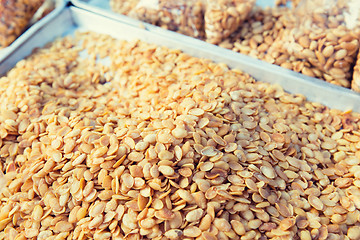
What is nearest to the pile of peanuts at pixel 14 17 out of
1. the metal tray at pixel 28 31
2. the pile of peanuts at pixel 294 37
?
the metal tray at pixel 28 31

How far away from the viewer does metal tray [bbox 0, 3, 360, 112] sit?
1371 mm

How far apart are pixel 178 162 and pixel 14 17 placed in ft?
4.03

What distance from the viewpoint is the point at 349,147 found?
1229 millimetres

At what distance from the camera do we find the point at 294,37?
4.73 ft

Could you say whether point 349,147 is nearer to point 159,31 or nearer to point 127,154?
point 127,154

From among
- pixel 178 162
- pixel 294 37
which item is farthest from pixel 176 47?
pixel 178 162

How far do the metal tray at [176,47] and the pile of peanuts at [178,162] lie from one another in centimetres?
6

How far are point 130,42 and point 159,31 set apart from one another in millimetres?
166

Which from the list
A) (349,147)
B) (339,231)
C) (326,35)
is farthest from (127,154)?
A: (326,35)

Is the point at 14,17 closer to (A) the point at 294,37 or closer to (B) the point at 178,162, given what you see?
(B) the point at 178,162

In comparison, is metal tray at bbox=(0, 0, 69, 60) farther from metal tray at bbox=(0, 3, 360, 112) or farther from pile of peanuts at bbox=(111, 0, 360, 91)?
pile of peanuts at bbox=(111, 0, 360, 91)

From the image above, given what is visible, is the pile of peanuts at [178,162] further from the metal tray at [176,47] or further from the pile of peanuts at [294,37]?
the pile of peanuts at [294,37]

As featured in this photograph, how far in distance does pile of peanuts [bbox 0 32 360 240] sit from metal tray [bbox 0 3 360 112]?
0.06 m

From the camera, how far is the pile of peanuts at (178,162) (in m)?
0.95
